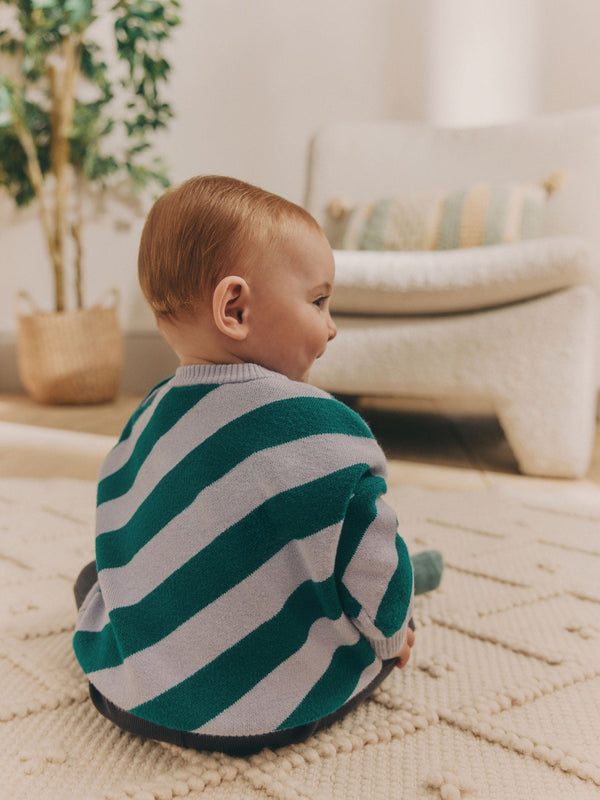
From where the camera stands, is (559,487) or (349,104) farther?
(349,104)

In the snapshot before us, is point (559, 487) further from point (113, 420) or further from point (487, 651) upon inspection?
point (113, 420)

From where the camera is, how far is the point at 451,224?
1.48 metres

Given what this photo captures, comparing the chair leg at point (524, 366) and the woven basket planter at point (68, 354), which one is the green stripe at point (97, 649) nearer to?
the chair leg at point (524, 366)

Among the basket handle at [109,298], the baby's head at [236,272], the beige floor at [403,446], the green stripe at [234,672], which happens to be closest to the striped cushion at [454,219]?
the beige floor at [403,446]

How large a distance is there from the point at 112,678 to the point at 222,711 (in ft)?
0.30

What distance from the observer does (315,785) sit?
443 millimetres

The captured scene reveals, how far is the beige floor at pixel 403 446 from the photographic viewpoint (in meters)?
1.21

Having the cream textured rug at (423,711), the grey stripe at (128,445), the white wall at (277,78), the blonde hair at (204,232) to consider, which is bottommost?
the cream textured rug at (423,711)

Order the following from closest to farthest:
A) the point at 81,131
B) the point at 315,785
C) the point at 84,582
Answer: the point at 315,785, the point at 84,582, the point at 81,131

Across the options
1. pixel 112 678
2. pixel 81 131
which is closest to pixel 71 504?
pixel 112 678

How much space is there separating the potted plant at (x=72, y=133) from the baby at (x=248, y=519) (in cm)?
164

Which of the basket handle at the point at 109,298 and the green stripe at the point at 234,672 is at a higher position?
the green stripe at the point at 234,672

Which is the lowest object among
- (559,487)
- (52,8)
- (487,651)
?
(559,487)

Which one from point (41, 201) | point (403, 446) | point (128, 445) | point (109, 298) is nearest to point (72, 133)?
Result: point (41, 201)
